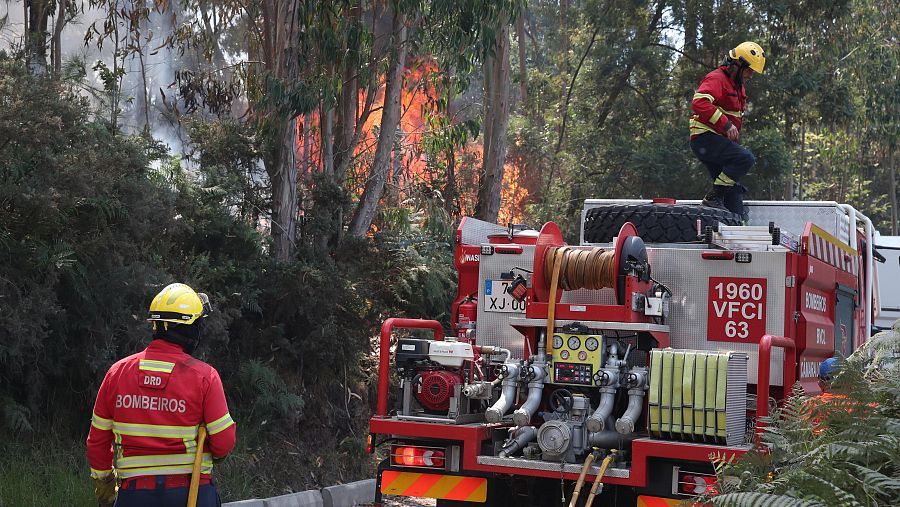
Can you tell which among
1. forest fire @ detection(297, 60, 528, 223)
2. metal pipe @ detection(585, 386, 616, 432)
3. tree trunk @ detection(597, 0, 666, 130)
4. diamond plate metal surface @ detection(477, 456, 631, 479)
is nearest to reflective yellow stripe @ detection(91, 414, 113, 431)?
diamond plate metal surface @ detection(477, 456, 631, 479)

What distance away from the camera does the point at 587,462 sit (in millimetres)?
6457

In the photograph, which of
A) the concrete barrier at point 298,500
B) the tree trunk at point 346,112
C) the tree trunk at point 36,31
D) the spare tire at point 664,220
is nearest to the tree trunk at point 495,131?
the tree trunk at point 346,112

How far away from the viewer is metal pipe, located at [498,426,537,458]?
22.7ft

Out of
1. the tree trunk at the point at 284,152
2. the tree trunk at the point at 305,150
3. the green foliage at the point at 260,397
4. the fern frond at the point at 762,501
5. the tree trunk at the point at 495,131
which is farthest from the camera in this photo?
the tree trunk at the point at 495,131

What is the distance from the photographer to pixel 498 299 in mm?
8031

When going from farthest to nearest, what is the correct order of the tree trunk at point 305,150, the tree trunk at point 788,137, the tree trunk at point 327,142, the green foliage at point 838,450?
1. the tree trunk at point 788,137
2. the tree trunk at point 305,150
3. the tree trunk at point 327,142
4. the green foliage at point 838,450

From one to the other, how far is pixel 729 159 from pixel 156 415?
242 inches

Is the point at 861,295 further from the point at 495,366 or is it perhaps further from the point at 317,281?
the point at 317,281

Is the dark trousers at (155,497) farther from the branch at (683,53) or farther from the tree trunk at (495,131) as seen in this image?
the branch at (683,53)

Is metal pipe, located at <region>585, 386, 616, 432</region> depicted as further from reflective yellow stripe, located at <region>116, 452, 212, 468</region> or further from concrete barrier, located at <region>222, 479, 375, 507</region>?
concrete barrier, located at <region>222, 479, 375, 507</region>

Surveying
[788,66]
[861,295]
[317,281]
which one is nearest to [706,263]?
[861,295]

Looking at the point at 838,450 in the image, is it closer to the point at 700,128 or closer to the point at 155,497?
the point at 155,497

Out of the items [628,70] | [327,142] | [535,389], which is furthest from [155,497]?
[628,70]

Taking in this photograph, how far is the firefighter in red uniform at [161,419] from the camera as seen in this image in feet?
16.4
